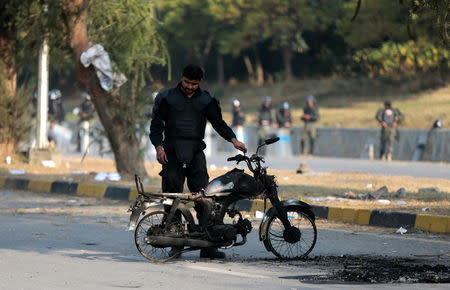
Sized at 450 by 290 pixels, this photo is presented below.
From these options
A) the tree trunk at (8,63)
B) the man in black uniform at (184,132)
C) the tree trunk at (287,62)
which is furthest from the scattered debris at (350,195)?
the tree trunk at (287,62)

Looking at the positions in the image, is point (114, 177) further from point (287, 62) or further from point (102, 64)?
point (287, 62)

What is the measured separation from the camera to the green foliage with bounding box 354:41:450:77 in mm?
47438

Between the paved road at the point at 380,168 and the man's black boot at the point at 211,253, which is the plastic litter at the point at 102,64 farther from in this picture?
the man's black boot at the point at 211,253

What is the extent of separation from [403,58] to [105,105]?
35.9m

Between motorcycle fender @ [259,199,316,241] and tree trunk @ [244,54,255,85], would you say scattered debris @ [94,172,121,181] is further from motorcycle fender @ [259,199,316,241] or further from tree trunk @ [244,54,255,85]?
tree trunk @ [244,54,255,85]

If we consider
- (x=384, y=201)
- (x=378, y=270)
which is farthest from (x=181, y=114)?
(x=384, y=201)

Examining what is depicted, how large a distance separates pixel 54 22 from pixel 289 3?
133ft

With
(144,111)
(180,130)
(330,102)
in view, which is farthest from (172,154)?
(330,102)

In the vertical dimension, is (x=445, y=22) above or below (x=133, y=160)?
above

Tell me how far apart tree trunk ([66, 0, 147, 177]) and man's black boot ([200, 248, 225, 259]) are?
7.89m

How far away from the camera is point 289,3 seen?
56.9 m

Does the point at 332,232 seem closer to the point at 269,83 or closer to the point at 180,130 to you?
the point at 180,130

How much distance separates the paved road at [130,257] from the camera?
7.34 meters

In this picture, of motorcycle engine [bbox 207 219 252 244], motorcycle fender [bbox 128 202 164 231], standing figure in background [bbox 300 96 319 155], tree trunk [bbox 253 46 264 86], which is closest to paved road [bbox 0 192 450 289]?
motorcycle engine [bbox 207 219 252 244]
